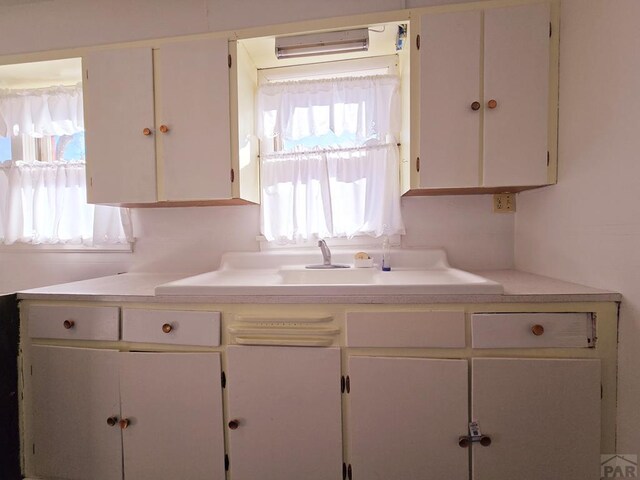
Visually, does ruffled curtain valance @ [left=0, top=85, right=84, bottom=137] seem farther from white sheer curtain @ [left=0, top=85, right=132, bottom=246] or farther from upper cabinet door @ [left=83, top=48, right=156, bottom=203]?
upper cabinet door @ [left=83, top=48, right=156, bottom=203]

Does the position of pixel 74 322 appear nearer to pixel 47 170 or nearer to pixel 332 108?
pixel 47 170

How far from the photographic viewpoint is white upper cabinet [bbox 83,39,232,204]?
4.31 ft

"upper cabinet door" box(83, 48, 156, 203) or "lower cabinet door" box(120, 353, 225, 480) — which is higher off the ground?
"upper cabinet door" box(83, 48, 156, 203)

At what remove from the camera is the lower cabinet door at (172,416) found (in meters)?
1.07

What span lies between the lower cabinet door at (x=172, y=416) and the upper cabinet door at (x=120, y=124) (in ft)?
2.67

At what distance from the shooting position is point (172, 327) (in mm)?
1074

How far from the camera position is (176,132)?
1.33 metres

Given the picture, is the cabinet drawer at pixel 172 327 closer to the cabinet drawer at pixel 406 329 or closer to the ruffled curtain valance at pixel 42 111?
the cabinet drawer at pixel 406 329

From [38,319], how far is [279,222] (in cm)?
116

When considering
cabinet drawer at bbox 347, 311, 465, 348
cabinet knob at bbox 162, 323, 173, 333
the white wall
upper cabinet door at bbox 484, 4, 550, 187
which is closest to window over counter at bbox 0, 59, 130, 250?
cabinet knob at bbox 162, 323, 173, 333

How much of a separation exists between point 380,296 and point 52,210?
2.13 metres

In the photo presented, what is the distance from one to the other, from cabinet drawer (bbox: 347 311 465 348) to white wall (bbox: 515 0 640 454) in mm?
542

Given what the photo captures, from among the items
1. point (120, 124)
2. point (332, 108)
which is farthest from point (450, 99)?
point (120, 124)

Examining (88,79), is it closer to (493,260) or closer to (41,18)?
(41,18)
